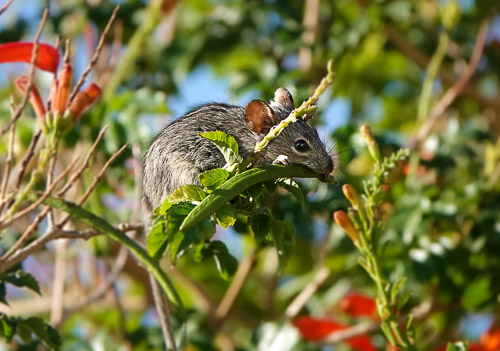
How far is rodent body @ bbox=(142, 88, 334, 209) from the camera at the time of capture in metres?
2.05

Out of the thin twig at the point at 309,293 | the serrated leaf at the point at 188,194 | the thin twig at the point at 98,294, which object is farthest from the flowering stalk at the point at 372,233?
the thin twig at the point at 309,293

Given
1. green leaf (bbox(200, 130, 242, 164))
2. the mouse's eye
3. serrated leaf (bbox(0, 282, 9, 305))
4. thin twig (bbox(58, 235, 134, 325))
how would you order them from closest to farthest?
green leaf (bbox(200, 130, 242, 164)) → serrated leaf (bbox(0, 282, 9, 305)) → the mouse's eye → thin twig (bbox(58, 235, 134, 325))

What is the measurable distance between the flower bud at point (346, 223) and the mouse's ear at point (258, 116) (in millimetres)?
283

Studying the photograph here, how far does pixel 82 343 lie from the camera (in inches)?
121

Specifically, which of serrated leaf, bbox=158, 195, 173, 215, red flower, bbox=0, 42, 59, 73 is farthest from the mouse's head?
red flower, bbox=0, 42, 59, 73

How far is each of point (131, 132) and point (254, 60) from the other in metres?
1.57

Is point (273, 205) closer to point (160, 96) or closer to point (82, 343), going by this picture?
point (160, 96)

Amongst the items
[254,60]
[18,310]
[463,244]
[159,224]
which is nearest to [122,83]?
[254,60]

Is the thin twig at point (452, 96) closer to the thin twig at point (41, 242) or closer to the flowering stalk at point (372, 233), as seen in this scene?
the flowering stalk at point (372, 233)

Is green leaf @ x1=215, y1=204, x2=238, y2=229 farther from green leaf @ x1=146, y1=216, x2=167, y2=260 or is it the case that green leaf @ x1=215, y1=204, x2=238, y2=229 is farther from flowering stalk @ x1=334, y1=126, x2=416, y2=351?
flowering stalk @ x1=334, y1=126, x2=416, y2=351

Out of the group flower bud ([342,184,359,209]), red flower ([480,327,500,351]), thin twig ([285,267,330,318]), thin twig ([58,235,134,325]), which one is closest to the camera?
flower bud ([342,184,359,209])

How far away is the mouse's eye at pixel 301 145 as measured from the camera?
84.2 inches

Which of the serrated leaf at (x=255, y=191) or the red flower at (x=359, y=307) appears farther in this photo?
the red flower at (x=359, y=307)

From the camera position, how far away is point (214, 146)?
2.08 m
